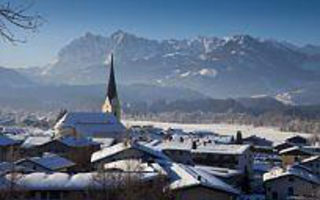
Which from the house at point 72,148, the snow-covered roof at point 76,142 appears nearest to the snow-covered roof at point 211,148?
the house at point 72,148

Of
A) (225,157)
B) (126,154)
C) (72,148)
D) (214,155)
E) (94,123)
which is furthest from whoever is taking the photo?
(94,123)

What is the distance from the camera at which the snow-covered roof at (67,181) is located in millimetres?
22156

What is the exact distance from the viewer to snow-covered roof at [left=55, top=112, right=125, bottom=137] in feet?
194

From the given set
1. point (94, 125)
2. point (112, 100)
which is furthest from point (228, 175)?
point (112, 100)

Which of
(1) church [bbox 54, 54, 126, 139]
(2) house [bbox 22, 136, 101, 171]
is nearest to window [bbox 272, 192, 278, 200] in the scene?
(2) house [bbox 22, 136, 101, 171]

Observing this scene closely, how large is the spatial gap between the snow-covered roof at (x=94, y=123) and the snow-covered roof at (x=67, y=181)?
34723 mm

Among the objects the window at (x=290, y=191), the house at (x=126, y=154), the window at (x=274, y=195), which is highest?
the house at (x=126, y=154)

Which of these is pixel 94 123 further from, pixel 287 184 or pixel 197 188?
pixel 197 188

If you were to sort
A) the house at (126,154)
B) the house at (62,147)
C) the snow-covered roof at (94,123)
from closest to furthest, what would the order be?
the house at (126,154) → the house at (62,147) → the snow-covered roof at (94,123)

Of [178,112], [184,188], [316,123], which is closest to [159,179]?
[184,188]

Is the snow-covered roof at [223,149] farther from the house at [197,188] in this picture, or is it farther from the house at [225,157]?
the house at [197,188]

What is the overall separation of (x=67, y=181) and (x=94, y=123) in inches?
1475

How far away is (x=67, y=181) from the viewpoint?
2327cm

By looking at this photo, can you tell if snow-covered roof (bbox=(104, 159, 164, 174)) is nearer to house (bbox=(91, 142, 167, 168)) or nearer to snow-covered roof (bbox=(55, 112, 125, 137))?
house (bbox=(91, 142, 167, 168))
